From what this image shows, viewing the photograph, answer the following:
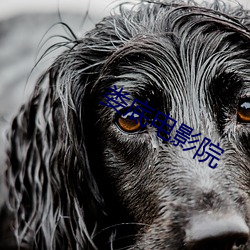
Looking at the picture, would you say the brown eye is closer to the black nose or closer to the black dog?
the black dog

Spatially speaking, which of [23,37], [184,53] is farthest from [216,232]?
[23,37]

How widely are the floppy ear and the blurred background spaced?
499mm

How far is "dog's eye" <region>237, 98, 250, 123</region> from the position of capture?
3043mm

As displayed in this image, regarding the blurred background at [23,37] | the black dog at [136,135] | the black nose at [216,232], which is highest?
the blurred background at [23,37]

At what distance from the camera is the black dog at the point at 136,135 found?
2902 millimetres

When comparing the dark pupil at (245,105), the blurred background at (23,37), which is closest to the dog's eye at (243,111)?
the dark pupil at (245,105)

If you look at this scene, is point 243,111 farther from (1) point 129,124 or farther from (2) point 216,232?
(2) point 216,232

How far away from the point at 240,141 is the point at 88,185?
0.73 metres

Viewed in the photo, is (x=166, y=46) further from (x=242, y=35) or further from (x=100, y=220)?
(x=100, y=220)

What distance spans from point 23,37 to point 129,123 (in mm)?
1781

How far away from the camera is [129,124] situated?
308 centimetres

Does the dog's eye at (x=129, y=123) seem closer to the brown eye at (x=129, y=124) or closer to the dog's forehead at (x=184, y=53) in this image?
the brown eye at (x=129, y=124)

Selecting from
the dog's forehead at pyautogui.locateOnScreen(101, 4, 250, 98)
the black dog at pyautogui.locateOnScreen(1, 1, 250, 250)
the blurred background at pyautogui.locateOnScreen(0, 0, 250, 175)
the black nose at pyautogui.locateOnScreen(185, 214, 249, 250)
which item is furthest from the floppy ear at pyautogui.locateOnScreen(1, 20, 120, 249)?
the black nose at pyautogui.locateOnScreen(185, 214, 249, 250)

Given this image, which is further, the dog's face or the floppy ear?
the floppy ear
